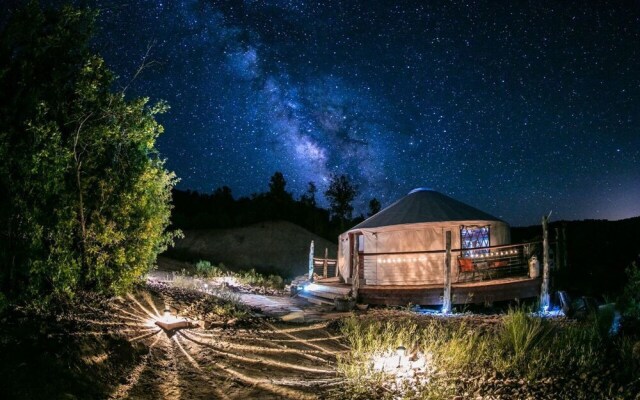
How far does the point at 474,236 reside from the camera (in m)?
12.8

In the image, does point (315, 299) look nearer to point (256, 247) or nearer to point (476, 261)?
point (476, 261)

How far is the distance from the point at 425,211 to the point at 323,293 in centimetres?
402

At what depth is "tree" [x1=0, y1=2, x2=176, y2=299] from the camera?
429 cm

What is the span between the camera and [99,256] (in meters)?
5.20

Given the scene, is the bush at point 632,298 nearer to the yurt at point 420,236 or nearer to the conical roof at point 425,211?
the yurt at point 420,236

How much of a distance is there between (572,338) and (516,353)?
1.15 m

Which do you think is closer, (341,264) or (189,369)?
(189,369)

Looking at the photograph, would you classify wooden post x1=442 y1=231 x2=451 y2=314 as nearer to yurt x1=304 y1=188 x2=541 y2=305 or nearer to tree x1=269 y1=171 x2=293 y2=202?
yurt x1=304 y1=188 x2=541 y2=305

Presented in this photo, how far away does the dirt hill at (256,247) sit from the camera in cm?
2552

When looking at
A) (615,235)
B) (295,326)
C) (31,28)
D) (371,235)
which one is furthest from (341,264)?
(615,235)

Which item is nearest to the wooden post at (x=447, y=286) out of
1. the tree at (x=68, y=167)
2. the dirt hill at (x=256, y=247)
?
the tree at (x=68, y=167)

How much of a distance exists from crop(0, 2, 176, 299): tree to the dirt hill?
1950 cm

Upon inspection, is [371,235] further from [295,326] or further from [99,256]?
[99,256]

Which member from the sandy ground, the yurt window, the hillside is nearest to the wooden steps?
the sandy ground
